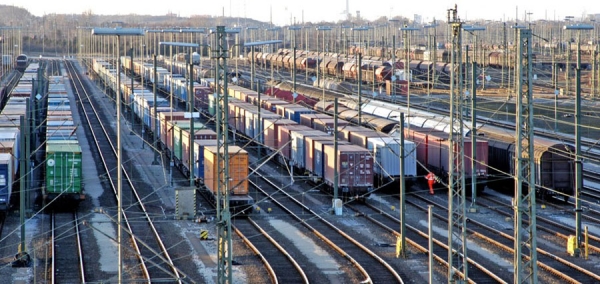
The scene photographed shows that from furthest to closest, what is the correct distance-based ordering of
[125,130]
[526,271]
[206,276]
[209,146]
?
[125,130] → [209,146] → [526,271] → [206,276]

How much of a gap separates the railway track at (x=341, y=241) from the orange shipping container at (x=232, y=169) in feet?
6.81

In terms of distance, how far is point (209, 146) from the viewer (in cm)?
3478

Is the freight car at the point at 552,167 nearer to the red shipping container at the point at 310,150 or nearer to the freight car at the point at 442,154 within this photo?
the freight car at the point at 442,154

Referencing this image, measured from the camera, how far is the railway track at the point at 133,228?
2370 cm

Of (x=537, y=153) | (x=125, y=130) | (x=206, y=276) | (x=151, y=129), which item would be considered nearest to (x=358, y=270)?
(x=206, y=276)

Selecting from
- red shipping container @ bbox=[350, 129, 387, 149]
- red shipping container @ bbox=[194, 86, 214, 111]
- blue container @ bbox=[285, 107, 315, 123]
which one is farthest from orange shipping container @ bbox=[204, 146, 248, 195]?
red shipping container @ bbox=[194, 86, 214, 111]

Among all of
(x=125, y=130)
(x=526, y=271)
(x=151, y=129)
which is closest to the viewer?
(x=526, y=271)

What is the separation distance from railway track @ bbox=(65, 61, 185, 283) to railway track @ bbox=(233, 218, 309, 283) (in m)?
2.26

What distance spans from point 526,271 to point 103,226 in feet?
40.9

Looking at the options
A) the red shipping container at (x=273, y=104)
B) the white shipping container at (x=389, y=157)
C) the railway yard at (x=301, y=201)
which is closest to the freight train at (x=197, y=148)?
the railway yard at (x=301, y=201)

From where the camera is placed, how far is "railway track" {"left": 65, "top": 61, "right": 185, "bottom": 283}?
23.7m

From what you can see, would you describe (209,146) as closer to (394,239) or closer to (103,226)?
(103,226)

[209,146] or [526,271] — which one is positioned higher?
[209,146]

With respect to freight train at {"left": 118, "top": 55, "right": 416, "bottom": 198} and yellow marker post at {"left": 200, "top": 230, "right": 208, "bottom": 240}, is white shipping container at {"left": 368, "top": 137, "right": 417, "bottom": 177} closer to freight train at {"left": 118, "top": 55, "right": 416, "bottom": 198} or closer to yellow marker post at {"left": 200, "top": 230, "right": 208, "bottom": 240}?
freight train at {"left": 118, "top": 55, "right": 416, "bottom": 198}
